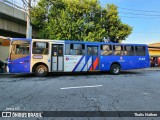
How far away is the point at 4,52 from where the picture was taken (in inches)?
902

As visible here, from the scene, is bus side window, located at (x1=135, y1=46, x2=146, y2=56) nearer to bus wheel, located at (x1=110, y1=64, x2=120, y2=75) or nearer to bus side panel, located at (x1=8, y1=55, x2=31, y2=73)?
bus wheel, located at (x1=110, y1=64, x2=120, y2=75)

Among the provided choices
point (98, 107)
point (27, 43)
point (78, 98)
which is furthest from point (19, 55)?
point (98, 107)

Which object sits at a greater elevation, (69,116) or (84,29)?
(84,29)

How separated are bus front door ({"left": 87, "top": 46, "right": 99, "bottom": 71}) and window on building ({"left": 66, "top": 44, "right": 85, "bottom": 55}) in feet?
1.87

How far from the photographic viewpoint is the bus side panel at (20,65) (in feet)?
41.4

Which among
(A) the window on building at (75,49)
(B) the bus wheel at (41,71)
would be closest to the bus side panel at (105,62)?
(A) the window on building at (75,49)

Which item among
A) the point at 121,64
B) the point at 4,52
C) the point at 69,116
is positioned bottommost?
the point at 69,116

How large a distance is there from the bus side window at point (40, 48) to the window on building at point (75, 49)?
1.74m

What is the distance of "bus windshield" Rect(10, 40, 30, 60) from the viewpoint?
12.7m

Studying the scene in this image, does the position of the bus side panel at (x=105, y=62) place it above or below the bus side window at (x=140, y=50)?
Result: below

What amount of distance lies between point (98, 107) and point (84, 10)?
19.0m

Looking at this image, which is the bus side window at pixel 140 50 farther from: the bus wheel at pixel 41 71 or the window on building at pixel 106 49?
the bus wheel at pixel 41 71

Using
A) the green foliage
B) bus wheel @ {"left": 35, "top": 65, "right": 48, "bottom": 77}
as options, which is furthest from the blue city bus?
the green foliage

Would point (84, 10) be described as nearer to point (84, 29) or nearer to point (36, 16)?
point (84, 29)
